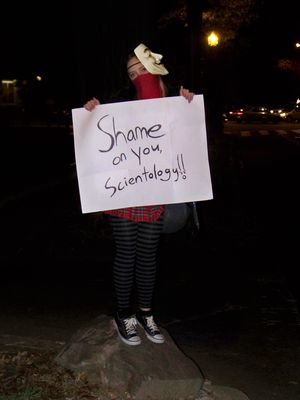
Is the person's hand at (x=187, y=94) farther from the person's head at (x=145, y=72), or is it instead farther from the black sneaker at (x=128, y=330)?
the black sneaker at (x=128, y=330)

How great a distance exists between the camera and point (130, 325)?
376 centimetres

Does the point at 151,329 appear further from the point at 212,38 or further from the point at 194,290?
the point at 212,38

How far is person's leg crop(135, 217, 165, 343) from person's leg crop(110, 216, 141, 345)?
0.05 metres

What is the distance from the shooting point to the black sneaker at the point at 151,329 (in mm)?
3828

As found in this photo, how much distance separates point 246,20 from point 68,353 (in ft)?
58.2

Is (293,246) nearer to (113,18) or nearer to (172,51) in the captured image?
(113,18)

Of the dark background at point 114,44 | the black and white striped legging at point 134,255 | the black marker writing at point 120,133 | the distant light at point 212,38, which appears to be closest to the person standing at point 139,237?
the black and white striped legging at point 134,255

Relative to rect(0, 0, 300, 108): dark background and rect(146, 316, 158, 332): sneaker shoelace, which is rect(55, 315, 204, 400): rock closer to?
rect(146, 316, 158, 332): sneaker shoelace

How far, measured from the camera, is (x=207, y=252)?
23.9 ft

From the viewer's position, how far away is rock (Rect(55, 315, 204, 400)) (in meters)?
3.46

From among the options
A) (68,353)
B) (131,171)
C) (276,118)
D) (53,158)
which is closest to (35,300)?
(68,353)

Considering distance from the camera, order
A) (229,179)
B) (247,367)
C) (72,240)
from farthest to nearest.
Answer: (229,179) → (72,240) → (247,367)

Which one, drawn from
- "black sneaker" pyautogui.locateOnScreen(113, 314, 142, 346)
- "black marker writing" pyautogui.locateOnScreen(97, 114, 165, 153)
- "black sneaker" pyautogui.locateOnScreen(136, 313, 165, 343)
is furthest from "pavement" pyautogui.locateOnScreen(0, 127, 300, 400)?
"black marker writing" pyautogui.locateOnScreen(97, 114, 165, 153)

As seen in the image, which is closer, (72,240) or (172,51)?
(72,240)
